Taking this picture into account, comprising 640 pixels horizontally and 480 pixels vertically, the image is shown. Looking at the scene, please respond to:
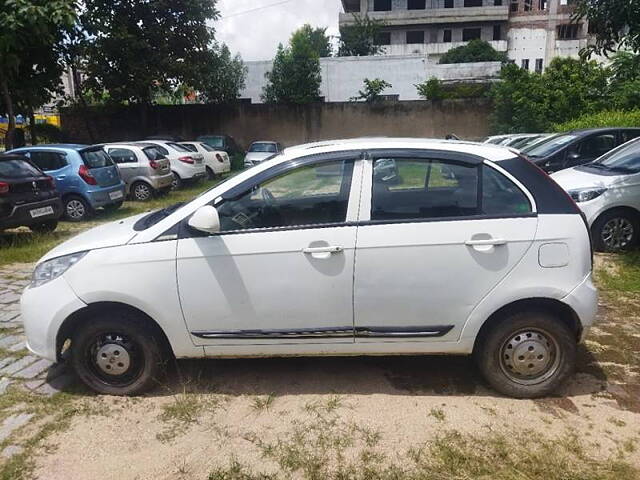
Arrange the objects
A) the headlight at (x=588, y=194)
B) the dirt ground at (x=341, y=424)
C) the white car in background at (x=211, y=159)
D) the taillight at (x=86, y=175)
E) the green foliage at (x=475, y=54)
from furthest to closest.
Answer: the green foliage at (x=475, y=54), the white car in background at (x=211, y=159), the taillight at (x=86, y=175), the headlight at (x=588, y=194), the dirt ground at (x=341, y=424)

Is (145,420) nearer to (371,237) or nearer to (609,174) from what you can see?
(371,237)

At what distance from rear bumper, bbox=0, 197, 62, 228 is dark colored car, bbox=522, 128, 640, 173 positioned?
818 cm

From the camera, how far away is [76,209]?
10.3 m

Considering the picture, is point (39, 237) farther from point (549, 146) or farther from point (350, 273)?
point (549, 146)

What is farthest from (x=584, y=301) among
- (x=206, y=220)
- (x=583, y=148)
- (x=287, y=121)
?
(x=287, y=121)

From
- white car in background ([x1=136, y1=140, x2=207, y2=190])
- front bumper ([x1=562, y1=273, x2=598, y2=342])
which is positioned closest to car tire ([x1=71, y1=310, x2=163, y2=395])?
front bumper ([x1=562, y1=273, x2=598, y2=342])

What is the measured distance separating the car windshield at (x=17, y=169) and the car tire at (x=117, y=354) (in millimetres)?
5286

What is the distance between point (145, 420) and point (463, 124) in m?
22.4

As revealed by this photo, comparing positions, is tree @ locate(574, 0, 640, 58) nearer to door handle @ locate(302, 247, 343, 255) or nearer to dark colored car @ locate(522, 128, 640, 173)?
dark colored car @ locate(522, 128, 640, 173)

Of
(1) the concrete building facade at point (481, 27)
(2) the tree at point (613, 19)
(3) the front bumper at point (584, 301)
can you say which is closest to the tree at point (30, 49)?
(2) the tree at point (613, 19)

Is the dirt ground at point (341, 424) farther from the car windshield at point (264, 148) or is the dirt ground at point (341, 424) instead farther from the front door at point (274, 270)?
the car windshield at point (264, 148)

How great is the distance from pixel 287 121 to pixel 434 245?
2216 cm

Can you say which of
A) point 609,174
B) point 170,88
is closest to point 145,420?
point 609,174

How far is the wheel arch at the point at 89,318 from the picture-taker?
3.43 meters
